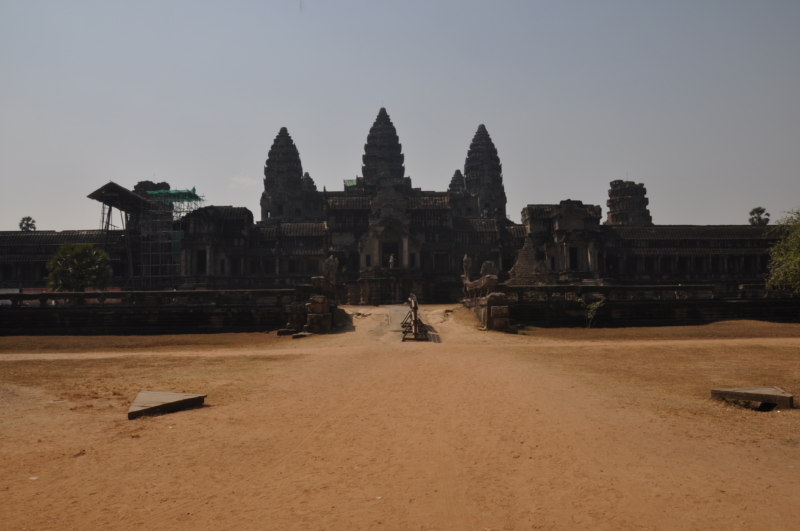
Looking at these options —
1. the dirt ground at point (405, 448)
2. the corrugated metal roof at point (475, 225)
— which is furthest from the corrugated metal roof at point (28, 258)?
the dirt ground at point (405, 448)

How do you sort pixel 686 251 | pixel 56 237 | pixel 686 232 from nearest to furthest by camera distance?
pixel 686 251
pixel 686 232
pixel 56 237

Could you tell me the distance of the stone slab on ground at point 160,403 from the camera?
9492 mm

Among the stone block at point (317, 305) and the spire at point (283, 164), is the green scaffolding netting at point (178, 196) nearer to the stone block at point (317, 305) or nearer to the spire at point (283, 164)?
the spire at point (283, 164)

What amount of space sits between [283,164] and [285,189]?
3436 millimetres

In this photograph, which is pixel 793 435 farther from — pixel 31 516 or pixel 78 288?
pixel 78 288

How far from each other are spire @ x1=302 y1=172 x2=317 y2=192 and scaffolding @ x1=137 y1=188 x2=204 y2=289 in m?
25.8

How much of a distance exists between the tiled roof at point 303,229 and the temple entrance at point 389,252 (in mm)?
6604

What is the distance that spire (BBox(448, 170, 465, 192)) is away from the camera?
84244 millimetres

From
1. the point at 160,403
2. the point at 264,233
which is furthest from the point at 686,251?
the point at 160,403

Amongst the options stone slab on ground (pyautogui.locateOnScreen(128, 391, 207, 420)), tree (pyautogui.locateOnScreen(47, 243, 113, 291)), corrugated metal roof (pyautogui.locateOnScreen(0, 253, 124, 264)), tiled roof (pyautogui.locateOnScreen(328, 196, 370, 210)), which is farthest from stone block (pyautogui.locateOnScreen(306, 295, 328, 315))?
corrugated metal roof (pyautogui.locateOnScreen(0, 253, 124, 264))

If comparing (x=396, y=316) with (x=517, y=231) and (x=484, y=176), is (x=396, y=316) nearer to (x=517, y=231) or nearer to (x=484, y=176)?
(x=517, y=231)

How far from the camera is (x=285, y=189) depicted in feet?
240

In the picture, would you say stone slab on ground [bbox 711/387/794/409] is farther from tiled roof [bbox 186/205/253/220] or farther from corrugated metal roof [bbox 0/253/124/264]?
→ corrugated metal roof [bbox 0/253/124/264]

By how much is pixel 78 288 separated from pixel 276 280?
14377 millimetres
